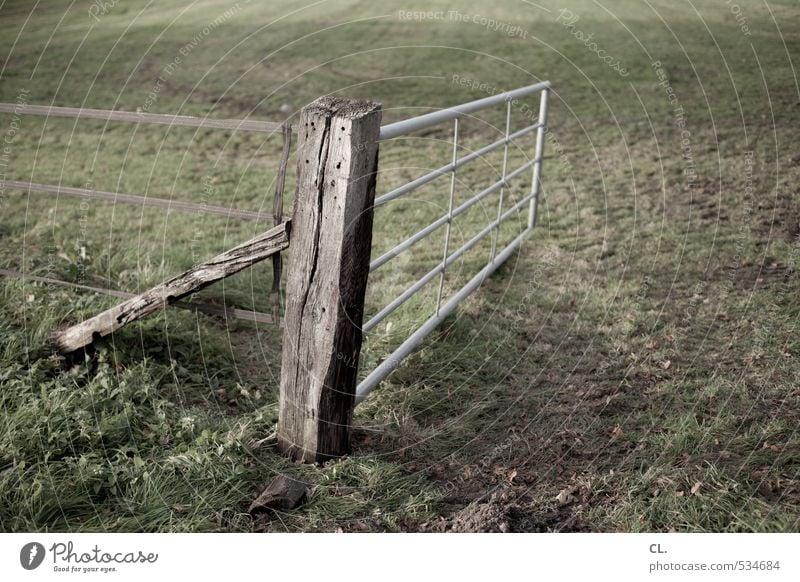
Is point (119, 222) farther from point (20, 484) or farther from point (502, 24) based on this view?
point (502, 24)

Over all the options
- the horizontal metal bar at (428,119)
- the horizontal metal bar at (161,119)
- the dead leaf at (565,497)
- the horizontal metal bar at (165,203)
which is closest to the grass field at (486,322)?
the dead leaf at (565,497)

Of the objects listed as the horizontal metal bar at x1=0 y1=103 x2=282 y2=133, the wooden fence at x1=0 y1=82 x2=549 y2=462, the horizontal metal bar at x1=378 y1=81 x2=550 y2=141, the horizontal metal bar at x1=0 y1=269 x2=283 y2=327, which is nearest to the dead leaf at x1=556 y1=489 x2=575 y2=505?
the wooden fence at x1=0 y1=82 x2=549 y2=462

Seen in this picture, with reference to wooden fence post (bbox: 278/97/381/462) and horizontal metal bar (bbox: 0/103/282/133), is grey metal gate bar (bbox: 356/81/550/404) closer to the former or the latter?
wooden fence post (bbox: 278/97/381/462)

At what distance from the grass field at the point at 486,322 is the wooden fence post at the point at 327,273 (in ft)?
0.53

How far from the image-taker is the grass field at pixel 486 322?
245 cm

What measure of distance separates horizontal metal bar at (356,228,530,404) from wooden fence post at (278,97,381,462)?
9.7 inches

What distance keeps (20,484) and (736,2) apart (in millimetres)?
5243

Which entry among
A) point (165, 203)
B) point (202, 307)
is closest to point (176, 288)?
point (202, 307)

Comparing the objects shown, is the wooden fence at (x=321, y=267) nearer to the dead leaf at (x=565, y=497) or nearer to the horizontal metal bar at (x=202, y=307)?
the horizontal metal bar at (x=202, y=307)

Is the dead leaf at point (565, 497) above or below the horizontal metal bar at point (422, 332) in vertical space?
below
